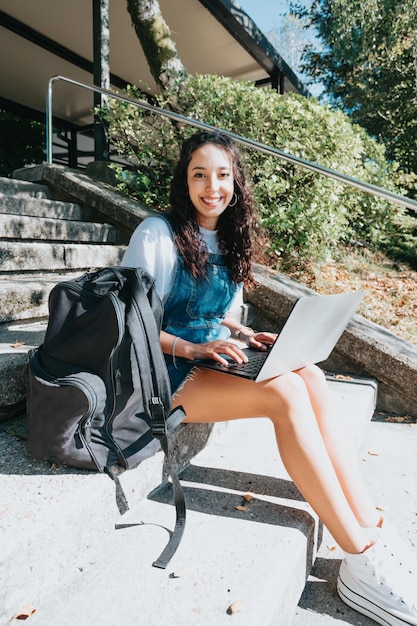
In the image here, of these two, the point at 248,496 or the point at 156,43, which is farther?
the point at 156,43

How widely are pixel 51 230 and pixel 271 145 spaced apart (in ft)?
6.81

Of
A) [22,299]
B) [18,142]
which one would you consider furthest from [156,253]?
[18,142]

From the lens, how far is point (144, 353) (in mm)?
1371

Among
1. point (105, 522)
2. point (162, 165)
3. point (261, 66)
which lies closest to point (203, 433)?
point (105, 522)

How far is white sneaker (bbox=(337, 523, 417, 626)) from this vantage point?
1352mm

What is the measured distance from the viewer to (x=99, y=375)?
1371mm

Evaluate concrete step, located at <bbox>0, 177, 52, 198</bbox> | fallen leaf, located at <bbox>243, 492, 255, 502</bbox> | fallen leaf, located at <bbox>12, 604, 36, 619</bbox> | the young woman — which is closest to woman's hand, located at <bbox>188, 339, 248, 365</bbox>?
the young woman

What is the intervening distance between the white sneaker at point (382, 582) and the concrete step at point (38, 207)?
3.25 metres

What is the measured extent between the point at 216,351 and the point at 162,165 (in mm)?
3167

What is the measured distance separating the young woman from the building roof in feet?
16.5

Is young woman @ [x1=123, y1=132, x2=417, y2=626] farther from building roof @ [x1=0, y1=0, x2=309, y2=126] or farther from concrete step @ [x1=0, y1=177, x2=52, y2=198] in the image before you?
building roof @ [x1=0, y1=0, x2=309, y2=126]

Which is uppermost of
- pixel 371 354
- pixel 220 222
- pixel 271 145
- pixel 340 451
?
pixel 271 145

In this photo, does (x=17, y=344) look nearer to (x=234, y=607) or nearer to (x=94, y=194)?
(x=234, y=607)

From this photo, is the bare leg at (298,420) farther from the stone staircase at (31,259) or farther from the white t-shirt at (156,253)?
the stone staircase at (31,259)
